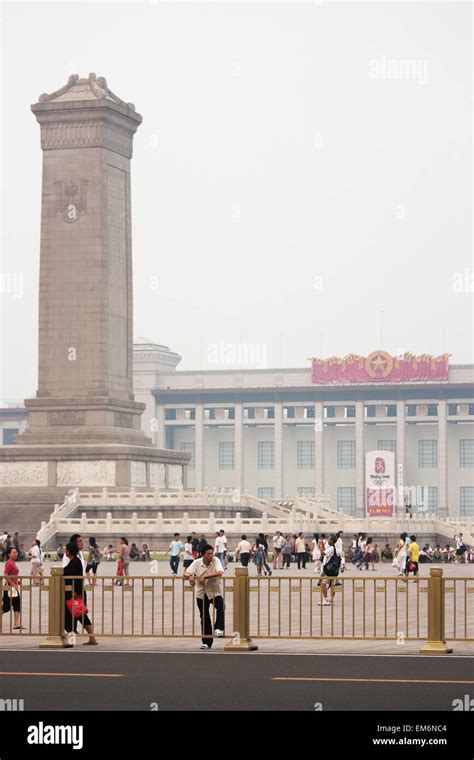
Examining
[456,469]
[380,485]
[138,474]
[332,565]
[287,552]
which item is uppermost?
[456,469]

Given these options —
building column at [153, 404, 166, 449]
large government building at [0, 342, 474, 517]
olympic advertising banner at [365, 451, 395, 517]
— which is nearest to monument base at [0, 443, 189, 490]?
olympic advertising banner at [365, 451, 395, 517]

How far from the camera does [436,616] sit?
79.9 feet

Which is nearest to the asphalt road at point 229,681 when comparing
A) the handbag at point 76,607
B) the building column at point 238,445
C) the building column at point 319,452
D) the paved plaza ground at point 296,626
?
the handbag at point 76,607

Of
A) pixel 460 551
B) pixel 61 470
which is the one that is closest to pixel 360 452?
pixel 61 470

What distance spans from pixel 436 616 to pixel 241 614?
3.02 m

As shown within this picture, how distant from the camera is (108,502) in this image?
77438mm

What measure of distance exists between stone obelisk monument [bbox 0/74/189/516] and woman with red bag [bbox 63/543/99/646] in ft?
187

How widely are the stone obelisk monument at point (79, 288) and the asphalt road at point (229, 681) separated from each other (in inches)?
2365

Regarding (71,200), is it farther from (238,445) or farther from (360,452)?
(238,445)

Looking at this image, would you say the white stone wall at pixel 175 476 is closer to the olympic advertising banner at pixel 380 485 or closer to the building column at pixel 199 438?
the olympic advertising banner at pixel 380 485

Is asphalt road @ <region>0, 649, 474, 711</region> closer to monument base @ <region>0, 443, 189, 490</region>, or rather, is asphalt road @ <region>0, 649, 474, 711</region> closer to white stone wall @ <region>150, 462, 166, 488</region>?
monument base @ <region>0, 443, 189, 490</region>
